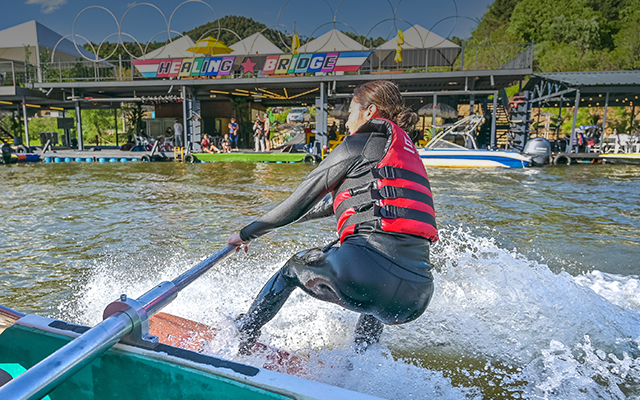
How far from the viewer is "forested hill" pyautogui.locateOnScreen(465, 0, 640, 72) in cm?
4247

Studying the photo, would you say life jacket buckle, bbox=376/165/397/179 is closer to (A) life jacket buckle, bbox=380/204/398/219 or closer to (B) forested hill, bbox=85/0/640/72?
(A) life jacket buckle, bbox=380/204/398/219

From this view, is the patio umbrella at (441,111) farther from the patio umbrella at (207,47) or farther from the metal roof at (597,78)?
the patio umbrella at (207,47)

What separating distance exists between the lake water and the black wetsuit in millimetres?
504

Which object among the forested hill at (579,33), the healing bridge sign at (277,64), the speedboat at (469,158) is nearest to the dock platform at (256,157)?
the healing bridge sign at (277,64)

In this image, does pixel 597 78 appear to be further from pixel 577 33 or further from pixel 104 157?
pixel 577 33

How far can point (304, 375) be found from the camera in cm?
209

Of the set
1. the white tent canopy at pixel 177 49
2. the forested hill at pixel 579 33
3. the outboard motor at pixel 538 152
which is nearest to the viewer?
the outboard motor at pixel 538 152

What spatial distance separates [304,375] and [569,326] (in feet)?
7.06

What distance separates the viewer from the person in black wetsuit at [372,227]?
6.26 ft

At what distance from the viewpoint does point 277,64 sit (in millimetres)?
20500

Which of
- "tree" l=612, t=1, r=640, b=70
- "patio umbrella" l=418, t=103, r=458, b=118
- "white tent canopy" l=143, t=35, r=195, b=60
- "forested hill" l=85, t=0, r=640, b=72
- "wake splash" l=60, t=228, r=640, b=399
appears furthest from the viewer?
"forested hill" l=85, t=0, r=640, b=72

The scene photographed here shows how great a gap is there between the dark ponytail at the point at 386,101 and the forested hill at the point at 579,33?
41.6m

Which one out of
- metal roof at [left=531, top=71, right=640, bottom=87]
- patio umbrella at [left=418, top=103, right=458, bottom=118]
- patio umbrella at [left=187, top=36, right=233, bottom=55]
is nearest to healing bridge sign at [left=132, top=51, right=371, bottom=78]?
patio umbrella at [left=187, top=36, right=233, bottom=55]

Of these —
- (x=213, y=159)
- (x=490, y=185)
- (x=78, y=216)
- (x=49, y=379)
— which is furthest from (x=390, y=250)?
(x=213, y=159)
